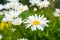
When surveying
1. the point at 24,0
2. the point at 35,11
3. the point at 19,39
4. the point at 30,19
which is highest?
the point at 24,0

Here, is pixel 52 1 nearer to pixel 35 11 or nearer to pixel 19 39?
pixel 35 11

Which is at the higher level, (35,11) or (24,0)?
(24,0)

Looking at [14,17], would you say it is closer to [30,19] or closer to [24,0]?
[30,19]

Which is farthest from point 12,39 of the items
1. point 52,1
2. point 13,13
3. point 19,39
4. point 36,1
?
point 52,1

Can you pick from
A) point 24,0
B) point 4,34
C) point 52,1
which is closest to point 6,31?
point 4,34

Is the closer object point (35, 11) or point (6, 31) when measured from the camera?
point (6, 31)

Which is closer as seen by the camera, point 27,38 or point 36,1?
point 27,38

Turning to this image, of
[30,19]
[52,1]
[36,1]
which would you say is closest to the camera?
[30,19]

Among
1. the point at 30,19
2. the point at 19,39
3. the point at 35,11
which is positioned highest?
the point at 35,11

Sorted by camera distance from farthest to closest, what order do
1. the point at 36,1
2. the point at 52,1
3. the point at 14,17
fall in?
1. the point at 52,1
2. the point at 36,1
3. the point at 14,17
